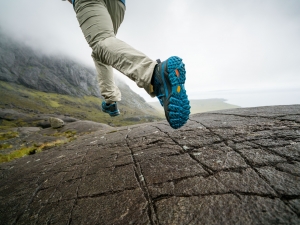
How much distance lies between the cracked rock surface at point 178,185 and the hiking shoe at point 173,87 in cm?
63

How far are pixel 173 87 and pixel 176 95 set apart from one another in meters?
0.11

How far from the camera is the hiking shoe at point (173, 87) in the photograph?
1.88 m

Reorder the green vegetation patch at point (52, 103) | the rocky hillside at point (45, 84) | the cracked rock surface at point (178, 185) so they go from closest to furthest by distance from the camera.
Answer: the cracked rock surface at point (178, 185)
the green vegetation patch at point (52, 103)
the rocky hillside at point (45, 84)

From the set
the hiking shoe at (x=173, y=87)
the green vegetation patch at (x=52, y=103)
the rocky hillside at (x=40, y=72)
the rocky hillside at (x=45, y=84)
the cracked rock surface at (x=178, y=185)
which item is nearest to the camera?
the cracked rock surface at (x=178, y=185)

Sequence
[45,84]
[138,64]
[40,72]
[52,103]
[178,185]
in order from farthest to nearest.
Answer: [40,72] → [45,84] → [52,103] → [138,64] → [178,185]

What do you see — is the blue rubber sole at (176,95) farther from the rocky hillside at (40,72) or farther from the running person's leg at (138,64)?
the rocky hillside at (40,72)

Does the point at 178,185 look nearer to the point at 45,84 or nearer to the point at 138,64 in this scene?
the point at 138,64

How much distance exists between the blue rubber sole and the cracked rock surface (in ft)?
1.94

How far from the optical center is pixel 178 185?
154 cm

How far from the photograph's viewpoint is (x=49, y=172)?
2.56 metres

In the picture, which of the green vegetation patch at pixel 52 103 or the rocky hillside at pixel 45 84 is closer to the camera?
the green vegetation patch at pixel 52 103

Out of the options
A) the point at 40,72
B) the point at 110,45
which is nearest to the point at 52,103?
the point at 40,72

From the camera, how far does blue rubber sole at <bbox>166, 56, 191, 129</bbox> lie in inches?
74.4

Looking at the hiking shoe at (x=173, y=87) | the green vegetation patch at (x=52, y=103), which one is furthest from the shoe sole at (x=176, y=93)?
the green vegetation patch at (x=52, y=103)
